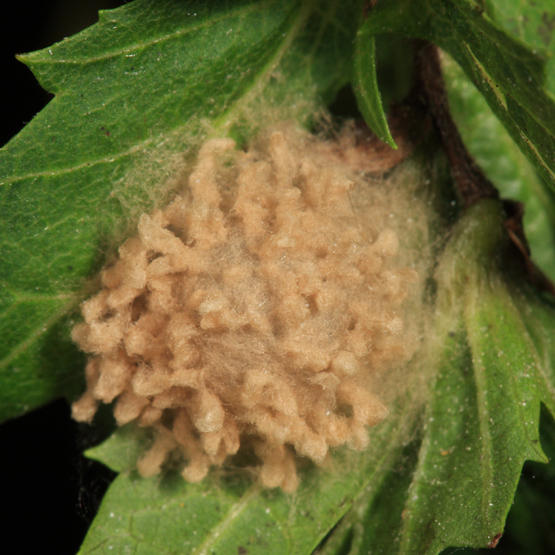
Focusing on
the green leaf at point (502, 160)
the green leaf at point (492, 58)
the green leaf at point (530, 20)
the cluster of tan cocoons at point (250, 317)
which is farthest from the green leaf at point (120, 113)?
the green leaf at point (530, 20)

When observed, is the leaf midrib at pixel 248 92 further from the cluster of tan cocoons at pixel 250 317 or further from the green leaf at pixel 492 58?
the green leaf at pixel 492 58

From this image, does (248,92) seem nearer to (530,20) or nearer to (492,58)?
(492,58)

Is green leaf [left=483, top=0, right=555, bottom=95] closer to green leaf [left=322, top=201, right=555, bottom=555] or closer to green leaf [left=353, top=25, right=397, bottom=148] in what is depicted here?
green leaf [left=353, top=25, right=397, bottom=148]

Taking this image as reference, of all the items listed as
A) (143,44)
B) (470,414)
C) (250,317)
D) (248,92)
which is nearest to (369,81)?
(248,92)

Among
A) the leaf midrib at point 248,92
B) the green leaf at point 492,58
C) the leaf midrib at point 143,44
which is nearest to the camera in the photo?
the green leaf at point 492,58

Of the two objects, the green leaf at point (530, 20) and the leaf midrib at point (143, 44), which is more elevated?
the leaf midrib at point (143, 44)

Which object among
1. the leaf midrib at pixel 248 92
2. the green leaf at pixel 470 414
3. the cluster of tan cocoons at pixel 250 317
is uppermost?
the leaf midrib at pixel 248 92

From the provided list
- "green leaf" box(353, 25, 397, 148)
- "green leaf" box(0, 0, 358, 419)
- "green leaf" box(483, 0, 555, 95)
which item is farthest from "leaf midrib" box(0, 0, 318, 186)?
"green leaf" box(483, 0, 555, 95)
